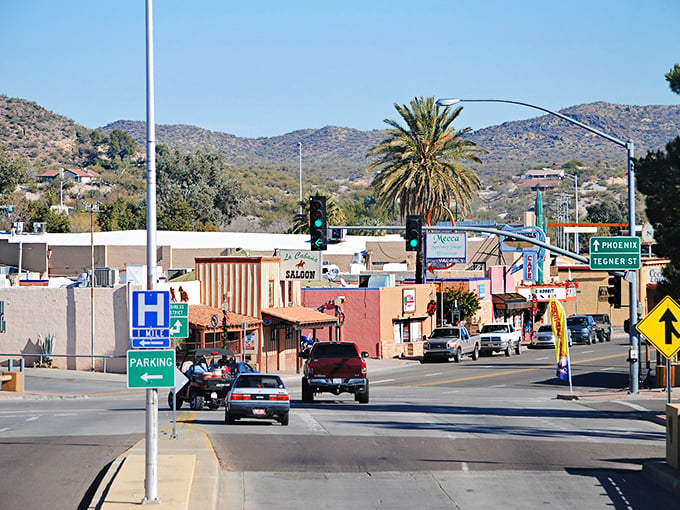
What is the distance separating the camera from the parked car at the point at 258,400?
26.4 meters

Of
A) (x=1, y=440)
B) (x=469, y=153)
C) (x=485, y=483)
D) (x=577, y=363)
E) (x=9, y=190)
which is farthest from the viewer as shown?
(x=9, y=190)

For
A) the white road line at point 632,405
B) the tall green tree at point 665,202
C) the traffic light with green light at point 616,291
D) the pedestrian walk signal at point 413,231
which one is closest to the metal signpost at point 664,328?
the tall green tree at point 665,202

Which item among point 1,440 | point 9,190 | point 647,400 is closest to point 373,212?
point 9,190

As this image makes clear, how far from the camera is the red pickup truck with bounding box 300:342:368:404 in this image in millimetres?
34219

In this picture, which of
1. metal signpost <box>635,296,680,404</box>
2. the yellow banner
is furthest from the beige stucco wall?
metal signpost <box>635,296,680,404</box>

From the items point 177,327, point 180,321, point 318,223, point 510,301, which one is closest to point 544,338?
point 510,301

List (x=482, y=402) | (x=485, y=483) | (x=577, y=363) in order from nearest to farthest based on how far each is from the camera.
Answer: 1. (x=485, y=483)
2. (x=482, y=402)
3. (x=577, y=363)

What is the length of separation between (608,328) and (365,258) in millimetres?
21972

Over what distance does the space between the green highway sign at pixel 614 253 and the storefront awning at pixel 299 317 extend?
21.6 metres

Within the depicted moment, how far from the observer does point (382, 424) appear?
2748 centimetres

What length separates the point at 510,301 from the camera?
3351 inches

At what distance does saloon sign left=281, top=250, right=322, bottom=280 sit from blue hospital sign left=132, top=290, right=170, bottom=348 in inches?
1998

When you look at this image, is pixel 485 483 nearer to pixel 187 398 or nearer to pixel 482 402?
pixel 187 398

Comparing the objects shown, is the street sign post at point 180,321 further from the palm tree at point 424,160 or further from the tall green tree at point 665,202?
the palm tree at point 424,160
